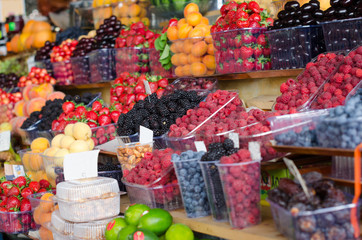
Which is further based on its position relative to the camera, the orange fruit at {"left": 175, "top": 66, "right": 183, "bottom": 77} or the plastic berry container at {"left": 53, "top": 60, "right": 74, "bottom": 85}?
the plastic berry container at {"left": 53, "top": 60, "right": 74, "bottom": 85}

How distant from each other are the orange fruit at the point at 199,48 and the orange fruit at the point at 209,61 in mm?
42

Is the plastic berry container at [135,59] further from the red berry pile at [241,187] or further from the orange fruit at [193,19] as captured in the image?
the red berry pile at [241,187]

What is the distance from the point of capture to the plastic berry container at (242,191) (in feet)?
5.45

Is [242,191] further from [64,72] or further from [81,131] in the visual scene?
[64,72]

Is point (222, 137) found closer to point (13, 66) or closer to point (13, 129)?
point (13, 129)

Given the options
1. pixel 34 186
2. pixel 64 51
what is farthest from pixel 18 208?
pixel 64 51

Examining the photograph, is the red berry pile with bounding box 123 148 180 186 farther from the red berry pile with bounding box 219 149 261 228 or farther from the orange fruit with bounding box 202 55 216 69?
the orange fruit with bounding box 202 55 216 69

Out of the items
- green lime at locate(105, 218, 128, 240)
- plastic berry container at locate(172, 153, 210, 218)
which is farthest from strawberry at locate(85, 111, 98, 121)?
plastic berry container at locate(172, 153, 210, 218)

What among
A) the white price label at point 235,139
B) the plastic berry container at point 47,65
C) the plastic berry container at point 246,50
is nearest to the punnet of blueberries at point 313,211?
the white price label at point 235,139

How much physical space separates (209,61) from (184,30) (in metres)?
0.29

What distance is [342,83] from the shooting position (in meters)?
2.11

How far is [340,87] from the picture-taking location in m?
2.11

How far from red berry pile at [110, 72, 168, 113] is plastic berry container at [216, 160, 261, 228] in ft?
5.42

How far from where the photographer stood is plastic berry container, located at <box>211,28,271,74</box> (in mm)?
2748
